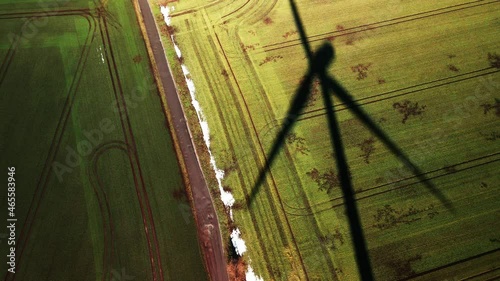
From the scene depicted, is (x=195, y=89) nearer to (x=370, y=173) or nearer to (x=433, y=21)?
(x=370, y=173)

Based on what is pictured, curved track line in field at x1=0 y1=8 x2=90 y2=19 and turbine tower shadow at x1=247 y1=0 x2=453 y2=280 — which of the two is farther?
curved track line in field at x1=0 y1=8 x2=90 y2=19

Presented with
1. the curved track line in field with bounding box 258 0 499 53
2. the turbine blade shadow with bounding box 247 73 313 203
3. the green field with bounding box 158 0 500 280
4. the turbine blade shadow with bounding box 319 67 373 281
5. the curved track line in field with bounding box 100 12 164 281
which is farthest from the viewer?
the curved track line in field with bounding box 258 0 499 53

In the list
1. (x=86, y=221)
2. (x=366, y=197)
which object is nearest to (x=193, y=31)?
(x=86, y=221)

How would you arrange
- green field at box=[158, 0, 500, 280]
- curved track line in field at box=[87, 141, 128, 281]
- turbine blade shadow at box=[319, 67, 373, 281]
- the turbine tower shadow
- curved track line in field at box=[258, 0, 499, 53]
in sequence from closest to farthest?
1. curved track line in field at box=[87, 141, 128, 281]
2. turbine blade shadow at box=[319, 67, 373, 281]
3. green field at box=[158, 0, 500, 280]
4. the turbine tower shadow
5. curved track line in field at box=[258, 0, 499, 53]

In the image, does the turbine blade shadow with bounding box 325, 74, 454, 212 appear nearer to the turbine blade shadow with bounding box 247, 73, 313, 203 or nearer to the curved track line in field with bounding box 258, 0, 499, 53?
the turbine blade shadow with bounding box 247, 73, 313, 203

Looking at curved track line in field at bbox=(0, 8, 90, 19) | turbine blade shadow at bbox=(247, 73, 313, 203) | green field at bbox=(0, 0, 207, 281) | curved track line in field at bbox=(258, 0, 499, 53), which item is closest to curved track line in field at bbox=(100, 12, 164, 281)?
green field at bbox=(0, 0, 207, 281)
